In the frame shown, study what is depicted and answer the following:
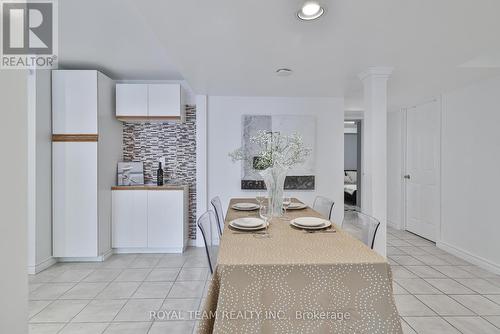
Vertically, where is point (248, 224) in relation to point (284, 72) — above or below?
below

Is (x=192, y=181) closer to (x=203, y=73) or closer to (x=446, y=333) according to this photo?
(x=203, y=73)

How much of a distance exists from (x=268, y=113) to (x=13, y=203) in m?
3.53

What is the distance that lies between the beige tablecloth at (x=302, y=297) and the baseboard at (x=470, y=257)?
9.37 ft

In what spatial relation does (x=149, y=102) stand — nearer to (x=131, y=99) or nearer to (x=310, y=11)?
(x=131, y=99)

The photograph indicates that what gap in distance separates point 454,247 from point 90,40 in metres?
→ 5.21

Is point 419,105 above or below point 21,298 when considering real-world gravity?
above

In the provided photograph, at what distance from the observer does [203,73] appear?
2.99 m

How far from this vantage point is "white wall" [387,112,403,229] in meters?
5.10

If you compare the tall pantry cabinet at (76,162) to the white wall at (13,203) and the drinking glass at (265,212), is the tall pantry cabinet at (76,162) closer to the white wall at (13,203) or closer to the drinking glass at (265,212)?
the drinking glass at (265,212)

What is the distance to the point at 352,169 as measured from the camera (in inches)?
362

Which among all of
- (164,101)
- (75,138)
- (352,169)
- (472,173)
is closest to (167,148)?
(164,101)

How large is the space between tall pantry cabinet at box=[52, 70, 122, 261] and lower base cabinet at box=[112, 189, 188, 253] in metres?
0.32

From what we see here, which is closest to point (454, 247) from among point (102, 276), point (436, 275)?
point (436, 275)

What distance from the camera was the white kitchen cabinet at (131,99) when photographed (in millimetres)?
3721
